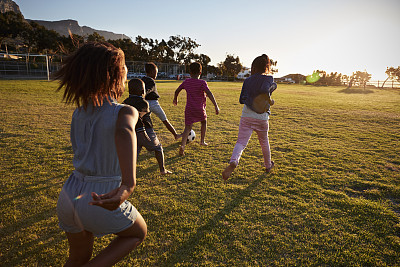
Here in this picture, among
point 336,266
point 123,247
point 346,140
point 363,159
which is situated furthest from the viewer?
point 346,140

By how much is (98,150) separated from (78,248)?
2.20 ft

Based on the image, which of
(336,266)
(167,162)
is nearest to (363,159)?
(336,266)

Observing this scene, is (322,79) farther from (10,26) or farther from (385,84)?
(10,26)

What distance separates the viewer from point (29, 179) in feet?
11.8

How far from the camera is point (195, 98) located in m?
4.91

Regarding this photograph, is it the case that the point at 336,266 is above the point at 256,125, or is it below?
below

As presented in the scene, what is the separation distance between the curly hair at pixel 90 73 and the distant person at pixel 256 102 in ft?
8.14

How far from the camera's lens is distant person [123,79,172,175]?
3.31 m

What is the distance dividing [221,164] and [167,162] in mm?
1096

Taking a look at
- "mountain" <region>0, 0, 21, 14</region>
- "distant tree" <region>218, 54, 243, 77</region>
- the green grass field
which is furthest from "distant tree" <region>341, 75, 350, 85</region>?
"mountain" <region>0, 0, 21, 14</region>

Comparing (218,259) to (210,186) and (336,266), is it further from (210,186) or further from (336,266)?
(210,186)

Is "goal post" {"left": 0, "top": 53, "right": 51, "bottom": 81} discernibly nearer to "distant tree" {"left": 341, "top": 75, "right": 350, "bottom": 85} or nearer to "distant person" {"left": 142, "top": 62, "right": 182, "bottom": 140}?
"distant person" {"left": 142, "top": 62, "right": 182, "bottom": 140}

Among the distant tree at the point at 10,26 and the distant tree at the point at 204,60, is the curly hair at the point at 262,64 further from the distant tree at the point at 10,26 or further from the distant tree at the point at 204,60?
the distant tree at the point at 204,60

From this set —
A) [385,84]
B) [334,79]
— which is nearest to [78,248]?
[385,84]
